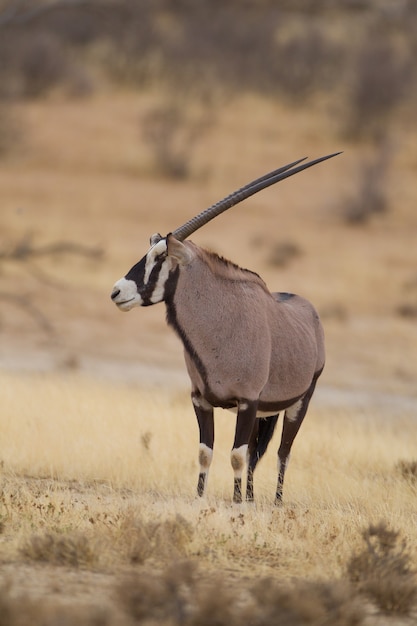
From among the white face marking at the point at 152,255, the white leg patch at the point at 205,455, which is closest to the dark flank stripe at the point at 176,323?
the white face marking at the point at 152,255

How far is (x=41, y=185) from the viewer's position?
27.8 m

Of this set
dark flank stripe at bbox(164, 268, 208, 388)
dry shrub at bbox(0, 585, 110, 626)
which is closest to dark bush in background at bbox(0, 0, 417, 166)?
dark flank stripe at bbox(164, 268, 208, 388)

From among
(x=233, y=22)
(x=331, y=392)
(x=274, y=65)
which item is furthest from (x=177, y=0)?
(x=331, y=392)

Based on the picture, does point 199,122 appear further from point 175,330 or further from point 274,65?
point 175,330

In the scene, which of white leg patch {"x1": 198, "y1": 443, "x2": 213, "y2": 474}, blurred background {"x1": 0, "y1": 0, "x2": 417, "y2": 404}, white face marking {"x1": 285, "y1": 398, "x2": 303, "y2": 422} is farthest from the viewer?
blurred background {"x1": 0, "y1": 0, "x2": 417, "y2": 404}

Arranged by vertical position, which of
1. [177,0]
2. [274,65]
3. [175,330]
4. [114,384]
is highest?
[177,0]

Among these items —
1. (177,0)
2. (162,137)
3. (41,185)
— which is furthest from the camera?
(177,0)

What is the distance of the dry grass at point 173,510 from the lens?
15.4 feet

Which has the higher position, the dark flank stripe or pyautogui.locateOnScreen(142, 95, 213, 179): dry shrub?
pyautogui.locateOnScreen(142, 95, 213, 179): dry shrub

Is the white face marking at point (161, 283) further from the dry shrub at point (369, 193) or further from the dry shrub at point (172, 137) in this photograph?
the dry shrub at point (172, 137)

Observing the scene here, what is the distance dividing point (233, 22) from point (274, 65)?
846cm

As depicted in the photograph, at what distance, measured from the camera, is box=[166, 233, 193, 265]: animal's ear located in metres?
6.78

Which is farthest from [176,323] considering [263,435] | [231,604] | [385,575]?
[231,604]

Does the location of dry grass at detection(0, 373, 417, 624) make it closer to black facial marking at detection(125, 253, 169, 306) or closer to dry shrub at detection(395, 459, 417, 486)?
dry shrub at detection(395, 459, 417, 486)
